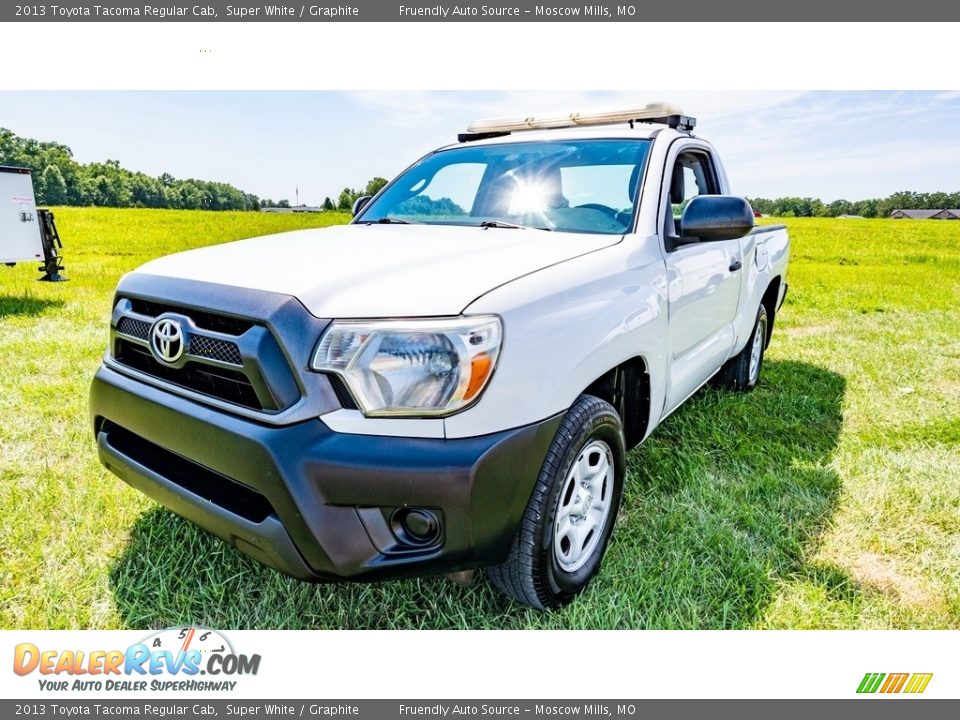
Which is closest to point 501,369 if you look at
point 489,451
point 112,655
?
point 489,451

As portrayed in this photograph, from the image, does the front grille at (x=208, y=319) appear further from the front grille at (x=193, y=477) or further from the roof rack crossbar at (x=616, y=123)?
the roof rack crossbar at (x=616, y=123)

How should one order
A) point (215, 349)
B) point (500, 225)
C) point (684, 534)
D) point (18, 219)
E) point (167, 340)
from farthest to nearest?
1. point (18, 219)
2. point (500, 225)
3. point (684, 534)
4. point (167, 340)
5. point (215, 349)

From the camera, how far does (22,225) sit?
9.12m

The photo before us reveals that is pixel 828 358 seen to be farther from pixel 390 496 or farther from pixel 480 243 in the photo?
pixel 390 496

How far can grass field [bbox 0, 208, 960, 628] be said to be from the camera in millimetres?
2363

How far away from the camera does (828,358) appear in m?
6.12

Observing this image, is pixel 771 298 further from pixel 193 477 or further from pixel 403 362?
pixel 193 477

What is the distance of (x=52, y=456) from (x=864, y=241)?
80.9ft

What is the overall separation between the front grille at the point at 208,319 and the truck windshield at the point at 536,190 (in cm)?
141

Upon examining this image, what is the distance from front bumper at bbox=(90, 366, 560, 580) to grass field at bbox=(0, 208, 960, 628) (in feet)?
1.89

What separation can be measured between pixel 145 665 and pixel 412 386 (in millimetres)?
1377

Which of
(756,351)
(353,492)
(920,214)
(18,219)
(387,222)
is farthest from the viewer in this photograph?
(920,214)

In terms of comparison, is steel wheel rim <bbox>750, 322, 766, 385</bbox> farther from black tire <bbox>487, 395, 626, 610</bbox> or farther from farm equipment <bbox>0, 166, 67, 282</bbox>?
farm equipment <bbox>0, 166, 67, 282</bbox>

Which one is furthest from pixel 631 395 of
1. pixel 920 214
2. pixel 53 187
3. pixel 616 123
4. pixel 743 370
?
pixel 920 214
